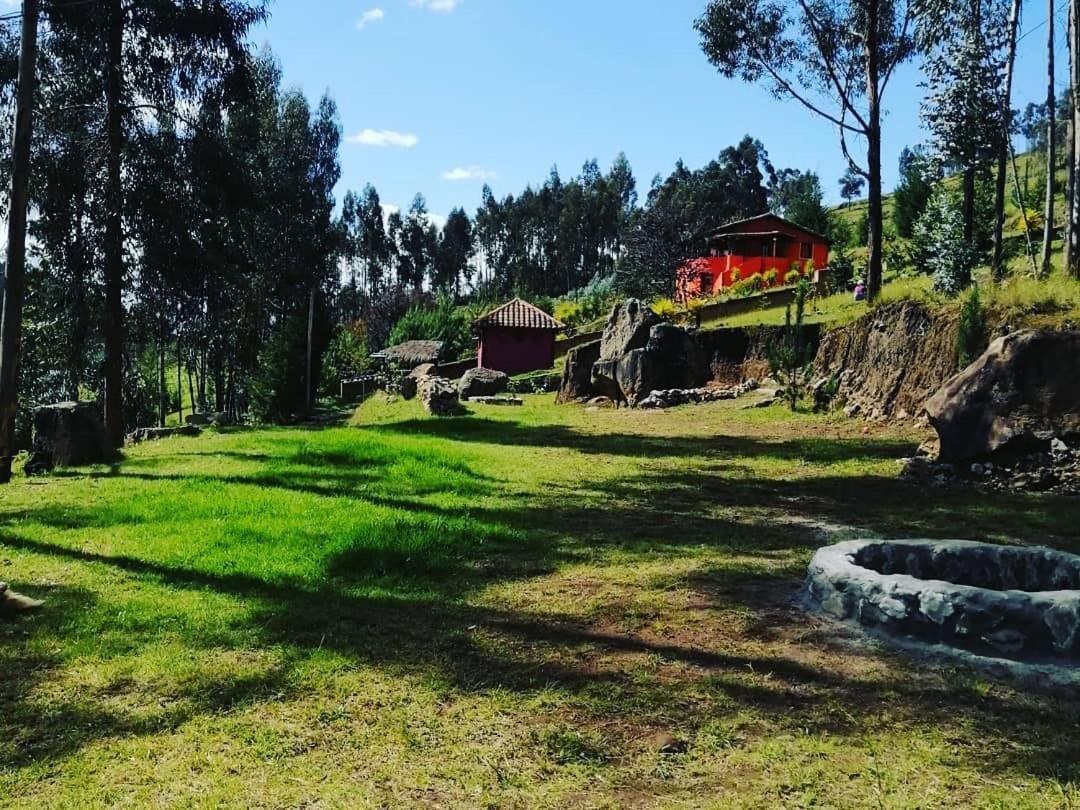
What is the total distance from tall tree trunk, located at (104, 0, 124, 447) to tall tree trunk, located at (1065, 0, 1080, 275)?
1560 cm

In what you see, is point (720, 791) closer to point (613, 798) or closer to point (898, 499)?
point (613, 798)

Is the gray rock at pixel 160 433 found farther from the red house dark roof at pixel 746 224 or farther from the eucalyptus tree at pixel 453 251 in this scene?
the eucalyptus tree at pixel 453 251

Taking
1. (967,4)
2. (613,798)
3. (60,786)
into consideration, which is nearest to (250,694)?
(60,786)

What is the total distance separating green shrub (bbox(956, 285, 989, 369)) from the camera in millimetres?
11328

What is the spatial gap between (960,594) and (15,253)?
11.0 metres

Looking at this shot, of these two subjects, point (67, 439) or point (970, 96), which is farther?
point (970, 96)

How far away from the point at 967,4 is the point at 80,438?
82.5ft

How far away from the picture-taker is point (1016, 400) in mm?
8570

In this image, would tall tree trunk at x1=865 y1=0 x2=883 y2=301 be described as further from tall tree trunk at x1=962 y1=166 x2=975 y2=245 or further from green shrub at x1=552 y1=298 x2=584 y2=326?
green shrub at x1=552 y1=298 x2=584 y2=326

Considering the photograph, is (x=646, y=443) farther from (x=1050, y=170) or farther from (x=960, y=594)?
(x=1050, y=170)

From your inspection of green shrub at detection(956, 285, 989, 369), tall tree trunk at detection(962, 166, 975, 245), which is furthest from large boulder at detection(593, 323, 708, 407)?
green shrub at detection(956, 285, 989, 369)

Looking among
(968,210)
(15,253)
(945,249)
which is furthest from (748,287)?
(15,253)

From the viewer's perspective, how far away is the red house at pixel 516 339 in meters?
35.8

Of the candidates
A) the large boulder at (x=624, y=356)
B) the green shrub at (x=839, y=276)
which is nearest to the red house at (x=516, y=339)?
the green shrub at (x=839, y=276)
